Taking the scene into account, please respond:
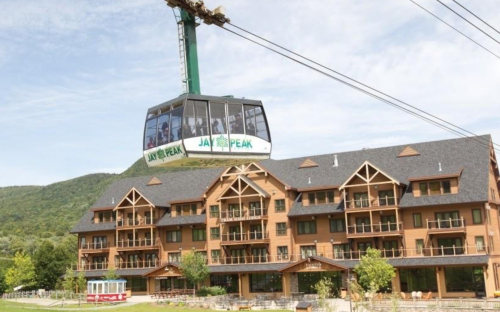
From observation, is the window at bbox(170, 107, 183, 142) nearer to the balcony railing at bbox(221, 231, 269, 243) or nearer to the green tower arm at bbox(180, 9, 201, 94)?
the green tower arm at bbox(180, 9, 201, 94)

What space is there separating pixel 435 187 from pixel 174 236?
98.1 ft

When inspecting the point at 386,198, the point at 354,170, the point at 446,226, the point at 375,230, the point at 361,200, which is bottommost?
the point at 446,226

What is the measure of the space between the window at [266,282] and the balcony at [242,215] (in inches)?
233

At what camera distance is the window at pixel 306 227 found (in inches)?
2383

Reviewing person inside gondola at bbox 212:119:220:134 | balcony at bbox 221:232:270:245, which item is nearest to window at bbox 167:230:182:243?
balcony at bbox 221:232:270:245

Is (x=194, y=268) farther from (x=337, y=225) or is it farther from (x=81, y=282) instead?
(x=337, y=225)

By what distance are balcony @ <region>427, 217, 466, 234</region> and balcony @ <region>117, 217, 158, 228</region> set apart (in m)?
31.1

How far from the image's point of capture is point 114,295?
59.8 meters

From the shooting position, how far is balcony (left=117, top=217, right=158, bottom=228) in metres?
68.2

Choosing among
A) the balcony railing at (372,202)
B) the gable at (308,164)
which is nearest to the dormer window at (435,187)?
the balcony railing at (372,202)

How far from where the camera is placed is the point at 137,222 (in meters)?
69.2

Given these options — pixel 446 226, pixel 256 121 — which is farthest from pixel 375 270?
pixel 256 121

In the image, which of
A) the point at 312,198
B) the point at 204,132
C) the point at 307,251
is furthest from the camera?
the point at 312,198

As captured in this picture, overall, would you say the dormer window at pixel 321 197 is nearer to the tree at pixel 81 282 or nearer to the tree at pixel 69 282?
the tree at pixel 81 282
